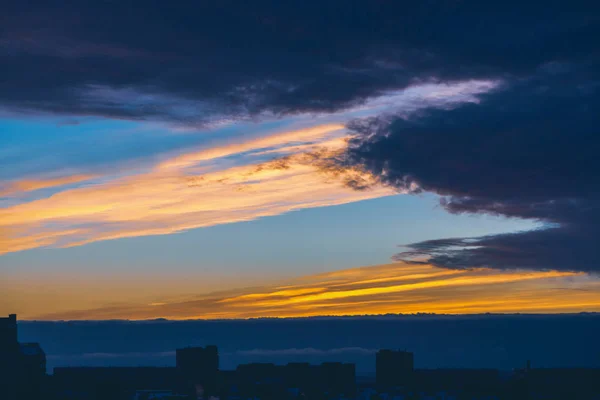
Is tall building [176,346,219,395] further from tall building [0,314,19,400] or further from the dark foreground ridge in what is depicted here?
tall building [0,314,19,400]

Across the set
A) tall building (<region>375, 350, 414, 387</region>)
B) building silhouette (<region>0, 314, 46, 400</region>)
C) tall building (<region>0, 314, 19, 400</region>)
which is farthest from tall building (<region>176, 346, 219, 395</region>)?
tall building (<region>0, 314, 19, 400</region>)

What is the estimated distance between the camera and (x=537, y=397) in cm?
15075

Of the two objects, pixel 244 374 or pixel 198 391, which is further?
pixel 244 374

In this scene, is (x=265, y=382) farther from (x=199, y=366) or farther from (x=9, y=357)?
(x=9, y=357)

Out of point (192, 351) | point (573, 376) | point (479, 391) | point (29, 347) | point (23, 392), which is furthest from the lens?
point (192, 351)

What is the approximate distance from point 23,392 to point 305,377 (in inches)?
2688

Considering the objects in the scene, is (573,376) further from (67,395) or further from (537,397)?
(67,395)

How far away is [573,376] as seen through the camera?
566 feet

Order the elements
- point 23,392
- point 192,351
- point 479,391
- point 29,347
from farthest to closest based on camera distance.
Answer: point 192,351 → point 479,391 → point 29,347 → point 23,392

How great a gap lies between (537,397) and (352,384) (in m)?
40.0

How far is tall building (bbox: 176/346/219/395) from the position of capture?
166 metres

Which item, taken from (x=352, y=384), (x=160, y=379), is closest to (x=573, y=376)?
(x=352, y=384)

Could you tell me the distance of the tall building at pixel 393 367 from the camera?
190750 millimetres

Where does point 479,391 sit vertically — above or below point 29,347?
below
